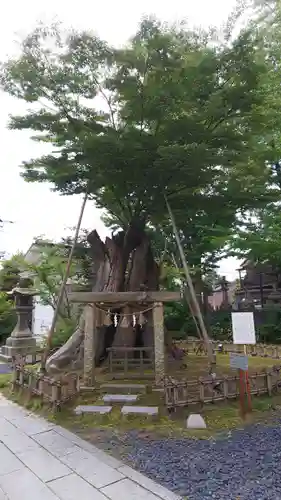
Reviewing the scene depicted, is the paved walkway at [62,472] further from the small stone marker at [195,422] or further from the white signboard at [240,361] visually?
the white signboard at [240,361]

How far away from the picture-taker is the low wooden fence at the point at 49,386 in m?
7.41

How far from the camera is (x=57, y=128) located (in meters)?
9.81

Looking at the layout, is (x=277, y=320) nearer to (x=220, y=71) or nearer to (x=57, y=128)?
(x=220, y=71)

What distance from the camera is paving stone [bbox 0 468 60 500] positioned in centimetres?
395

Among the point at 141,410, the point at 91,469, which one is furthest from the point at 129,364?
the point at 91,469

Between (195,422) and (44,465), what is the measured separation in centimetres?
302

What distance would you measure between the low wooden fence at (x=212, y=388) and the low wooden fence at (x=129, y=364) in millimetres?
2834

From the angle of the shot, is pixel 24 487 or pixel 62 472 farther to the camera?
pixel 62 472

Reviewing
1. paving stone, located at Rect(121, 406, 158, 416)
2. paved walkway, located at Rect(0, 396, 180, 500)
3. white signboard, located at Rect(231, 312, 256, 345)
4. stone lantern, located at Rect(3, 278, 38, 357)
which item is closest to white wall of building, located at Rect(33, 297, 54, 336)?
stone lantern, located at Rect(3, 278, 38, 357)

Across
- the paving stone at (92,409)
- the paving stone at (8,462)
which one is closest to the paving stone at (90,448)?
the paving stone at (92,409)

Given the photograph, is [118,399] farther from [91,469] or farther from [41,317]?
[41,317]

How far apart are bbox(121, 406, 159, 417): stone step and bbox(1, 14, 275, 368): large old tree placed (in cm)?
648

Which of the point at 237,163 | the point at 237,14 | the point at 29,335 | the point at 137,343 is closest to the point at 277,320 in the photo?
the point at 137,343

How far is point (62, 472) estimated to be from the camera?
180 inches
